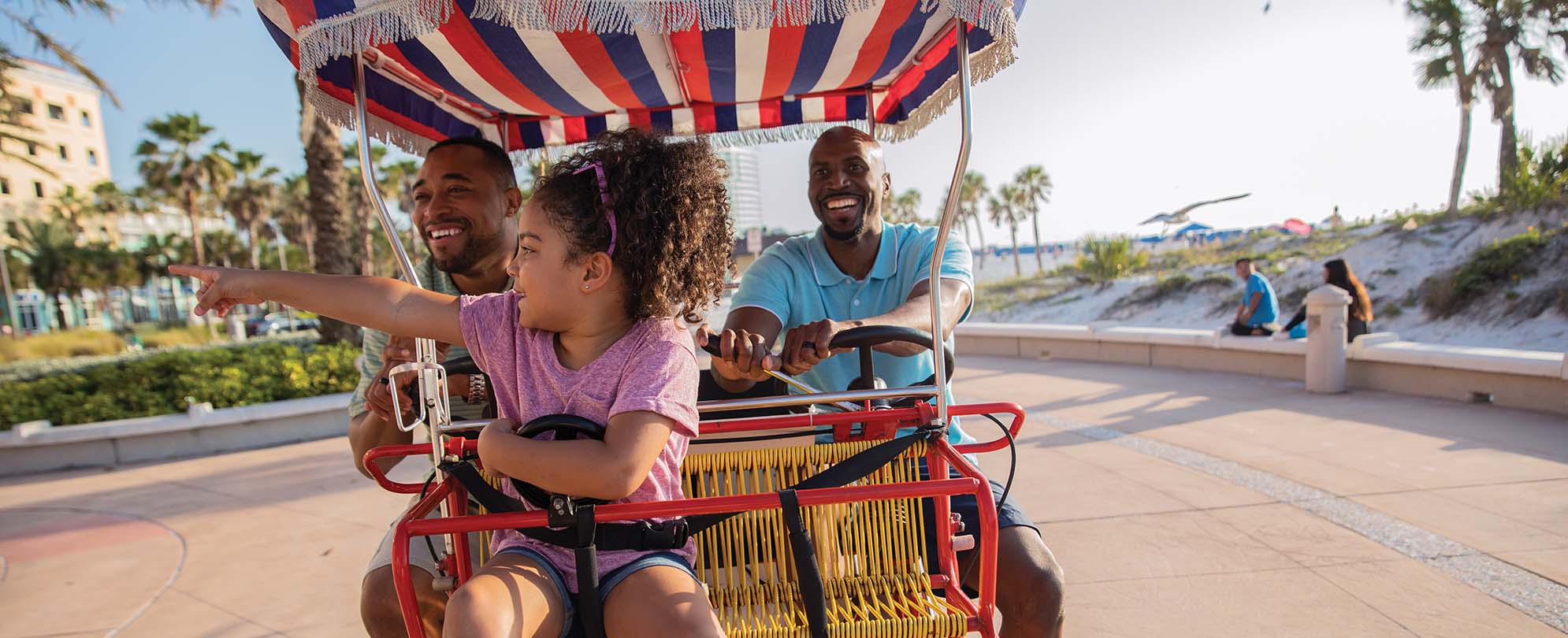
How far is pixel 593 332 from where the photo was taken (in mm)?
1639

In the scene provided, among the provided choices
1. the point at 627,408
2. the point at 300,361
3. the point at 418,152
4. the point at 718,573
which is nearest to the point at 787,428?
the point at 718,573

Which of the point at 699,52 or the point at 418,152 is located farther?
the point at 418,152

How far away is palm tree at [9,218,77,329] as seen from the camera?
1404 inches

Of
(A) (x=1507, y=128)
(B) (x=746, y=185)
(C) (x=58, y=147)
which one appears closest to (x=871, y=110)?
(B) (x=746, y=185)

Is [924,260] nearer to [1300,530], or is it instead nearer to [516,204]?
[516,204]

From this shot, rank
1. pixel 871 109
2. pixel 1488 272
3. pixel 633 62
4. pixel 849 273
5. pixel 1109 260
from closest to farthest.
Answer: pixel 633 62 < pixel 849 273 < pixel 871 109 < pixel 1488 272 < pixel 1109 260

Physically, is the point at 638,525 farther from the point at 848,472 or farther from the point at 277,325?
the point at 277,325

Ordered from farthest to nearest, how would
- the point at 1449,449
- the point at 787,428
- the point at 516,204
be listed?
1. the point at 1449,449
2. the point at 516,204
3. the point at 787,428

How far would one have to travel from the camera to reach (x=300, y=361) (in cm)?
803

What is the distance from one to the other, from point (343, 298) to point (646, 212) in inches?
26.3

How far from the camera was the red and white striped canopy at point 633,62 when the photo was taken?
157cm

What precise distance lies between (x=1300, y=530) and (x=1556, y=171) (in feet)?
52.2

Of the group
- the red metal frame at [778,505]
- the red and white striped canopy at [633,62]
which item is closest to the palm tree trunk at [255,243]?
the red and white striped canopy at [633,62]

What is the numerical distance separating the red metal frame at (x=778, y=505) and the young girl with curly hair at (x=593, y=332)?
0.09 meters
